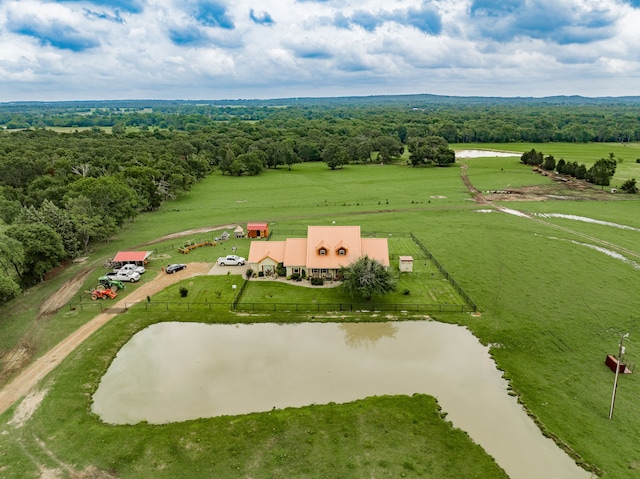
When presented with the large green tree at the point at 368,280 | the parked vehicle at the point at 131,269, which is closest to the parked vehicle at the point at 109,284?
the parked vehicle at the point at 131,269

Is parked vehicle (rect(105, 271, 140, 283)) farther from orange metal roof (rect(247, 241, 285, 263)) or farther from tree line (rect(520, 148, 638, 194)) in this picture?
tree line (rect(520, 148, 638, 194))

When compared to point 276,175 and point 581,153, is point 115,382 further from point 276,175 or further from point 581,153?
point 581,153

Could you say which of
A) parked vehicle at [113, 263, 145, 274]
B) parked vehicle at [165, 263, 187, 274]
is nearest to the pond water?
parked vehicle at [165, 263, 187, 274]

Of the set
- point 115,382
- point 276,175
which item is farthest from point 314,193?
point 115,382

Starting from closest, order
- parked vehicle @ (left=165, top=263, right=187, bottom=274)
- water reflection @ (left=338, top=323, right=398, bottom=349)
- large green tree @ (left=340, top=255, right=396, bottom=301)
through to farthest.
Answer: water reflection @ (left=338, top=323, right=398, bottom=349), large green tree @ (left=340, top=255, right=396, bottom=301), parked vehicle @ (left=165, top=263, right=187, bottom=274)

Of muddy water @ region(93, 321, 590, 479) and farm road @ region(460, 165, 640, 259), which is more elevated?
farm road @ region(460, 165, 640, 259)

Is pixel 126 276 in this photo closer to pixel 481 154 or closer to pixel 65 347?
pixel 65 347
